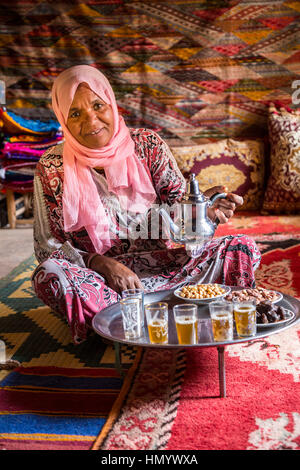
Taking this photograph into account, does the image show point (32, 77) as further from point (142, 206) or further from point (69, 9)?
point (142, 206)

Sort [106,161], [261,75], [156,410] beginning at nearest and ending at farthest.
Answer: [156,410], [106,161], [261,75]

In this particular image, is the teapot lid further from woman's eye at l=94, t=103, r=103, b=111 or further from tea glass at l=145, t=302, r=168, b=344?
A: woman's eye at l=94, t=103, r=103, b=111

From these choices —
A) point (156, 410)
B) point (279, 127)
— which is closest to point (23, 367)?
point (156, 410)

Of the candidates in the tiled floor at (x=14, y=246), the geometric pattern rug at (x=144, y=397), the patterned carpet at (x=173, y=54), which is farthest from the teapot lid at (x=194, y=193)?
the patterned carpet at (x=173, y=54)

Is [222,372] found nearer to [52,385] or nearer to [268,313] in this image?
[268,313]

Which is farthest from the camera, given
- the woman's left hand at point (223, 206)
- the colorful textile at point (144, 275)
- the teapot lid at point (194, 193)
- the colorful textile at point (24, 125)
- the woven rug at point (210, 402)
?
the colorful textile at point (24, 125)

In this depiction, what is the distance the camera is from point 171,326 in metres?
1.61

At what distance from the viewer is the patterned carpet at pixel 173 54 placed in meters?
3.90

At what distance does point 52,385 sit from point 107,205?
0.80 meters

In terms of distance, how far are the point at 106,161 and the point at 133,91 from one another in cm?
211

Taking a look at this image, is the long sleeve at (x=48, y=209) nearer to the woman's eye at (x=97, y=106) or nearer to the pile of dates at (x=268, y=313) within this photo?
the woman's eye at (x=97, y=106)

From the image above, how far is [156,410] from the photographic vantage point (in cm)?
148

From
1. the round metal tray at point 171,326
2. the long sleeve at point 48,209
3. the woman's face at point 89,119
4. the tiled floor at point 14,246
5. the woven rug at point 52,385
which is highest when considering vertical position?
the woman's face at point 89,119

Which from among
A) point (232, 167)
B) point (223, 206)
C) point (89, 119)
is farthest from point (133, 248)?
point (232, 167)
